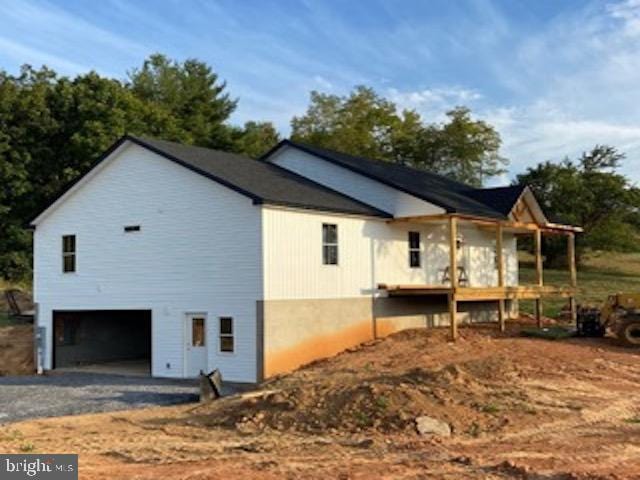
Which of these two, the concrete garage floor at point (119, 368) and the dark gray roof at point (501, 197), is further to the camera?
the dark gray roof at point (501, 197)

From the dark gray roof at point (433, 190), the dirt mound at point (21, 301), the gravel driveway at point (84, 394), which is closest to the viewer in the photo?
the gravel driveway at point (84, 394)

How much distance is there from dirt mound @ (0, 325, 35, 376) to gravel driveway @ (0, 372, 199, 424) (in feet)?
6.87

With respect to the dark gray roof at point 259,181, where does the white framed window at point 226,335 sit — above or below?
below

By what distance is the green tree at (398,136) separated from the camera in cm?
5700

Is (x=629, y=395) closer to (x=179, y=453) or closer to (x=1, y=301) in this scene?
(x=179, y=453)

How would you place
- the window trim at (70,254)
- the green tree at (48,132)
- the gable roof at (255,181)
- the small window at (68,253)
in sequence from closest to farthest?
the gable roof at (255,181)
the window trim at (70,254)
the small window at (68,253)
the green tree at (48,132)

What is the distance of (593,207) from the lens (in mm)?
48219

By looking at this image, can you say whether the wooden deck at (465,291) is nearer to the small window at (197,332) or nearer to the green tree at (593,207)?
the small window at (197,332)

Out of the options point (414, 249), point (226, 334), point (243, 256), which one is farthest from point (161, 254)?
point (414, 249)

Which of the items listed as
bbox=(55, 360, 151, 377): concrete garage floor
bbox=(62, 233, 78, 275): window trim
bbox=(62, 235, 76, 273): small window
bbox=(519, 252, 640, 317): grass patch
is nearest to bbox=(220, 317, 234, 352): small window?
bbox=(55, 360, 151, 377): concrete garage floor

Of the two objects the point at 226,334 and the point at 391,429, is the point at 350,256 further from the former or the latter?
the point at 391,429

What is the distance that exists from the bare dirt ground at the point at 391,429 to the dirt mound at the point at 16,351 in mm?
10552

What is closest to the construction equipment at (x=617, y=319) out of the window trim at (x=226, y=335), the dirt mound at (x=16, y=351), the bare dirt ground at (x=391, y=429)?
the bare dirt ground at (x=391, y=429)

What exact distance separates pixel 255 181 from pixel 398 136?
38.2 metres
